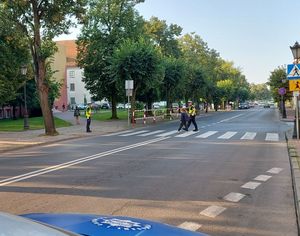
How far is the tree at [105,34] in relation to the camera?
44.2m

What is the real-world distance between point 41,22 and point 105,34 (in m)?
20.3

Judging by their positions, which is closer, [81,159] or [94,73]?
[81,159]

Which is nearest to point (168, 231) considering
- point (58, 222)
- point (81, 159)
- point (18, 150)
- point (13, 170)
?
point (58, 222)

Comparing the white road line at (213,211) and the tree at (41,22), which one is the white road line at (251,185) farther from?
the tree at (41,22)

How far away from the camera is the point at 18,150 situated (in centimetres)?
1823

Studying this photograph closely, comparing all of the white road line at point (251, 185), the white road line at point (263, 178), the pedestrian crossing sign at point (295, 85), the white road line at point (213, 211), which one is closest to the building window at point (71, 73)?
the pedestrian crossing sign at point (295, 85)

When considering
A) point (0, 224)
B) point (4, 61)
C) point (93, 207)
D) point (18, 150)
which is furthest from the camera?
point (4, 61)

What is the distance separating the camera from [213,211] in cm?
689

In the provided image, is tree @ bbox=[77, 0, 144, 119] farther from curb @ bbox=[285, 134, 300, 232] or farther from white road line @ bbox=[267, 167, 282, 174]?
white road line @ bbox=[267, 167, 282, 174]

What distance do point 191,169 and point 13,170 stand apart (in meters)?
4.47

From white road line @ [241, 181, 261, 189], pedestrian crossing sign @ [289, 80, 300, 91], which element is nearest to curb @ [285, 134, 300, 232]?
white road line @ [241, 181, 261, 189]

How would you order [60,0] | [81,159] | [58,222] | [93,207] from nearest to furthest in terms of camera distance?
[58,222] < [93,207] < [81,159] < [60,0]

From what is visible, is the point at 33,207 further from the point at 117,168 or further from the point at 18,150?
the point at 18,150

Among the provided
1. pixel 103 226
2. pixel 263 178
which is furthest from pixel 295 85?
pixel 103 226
